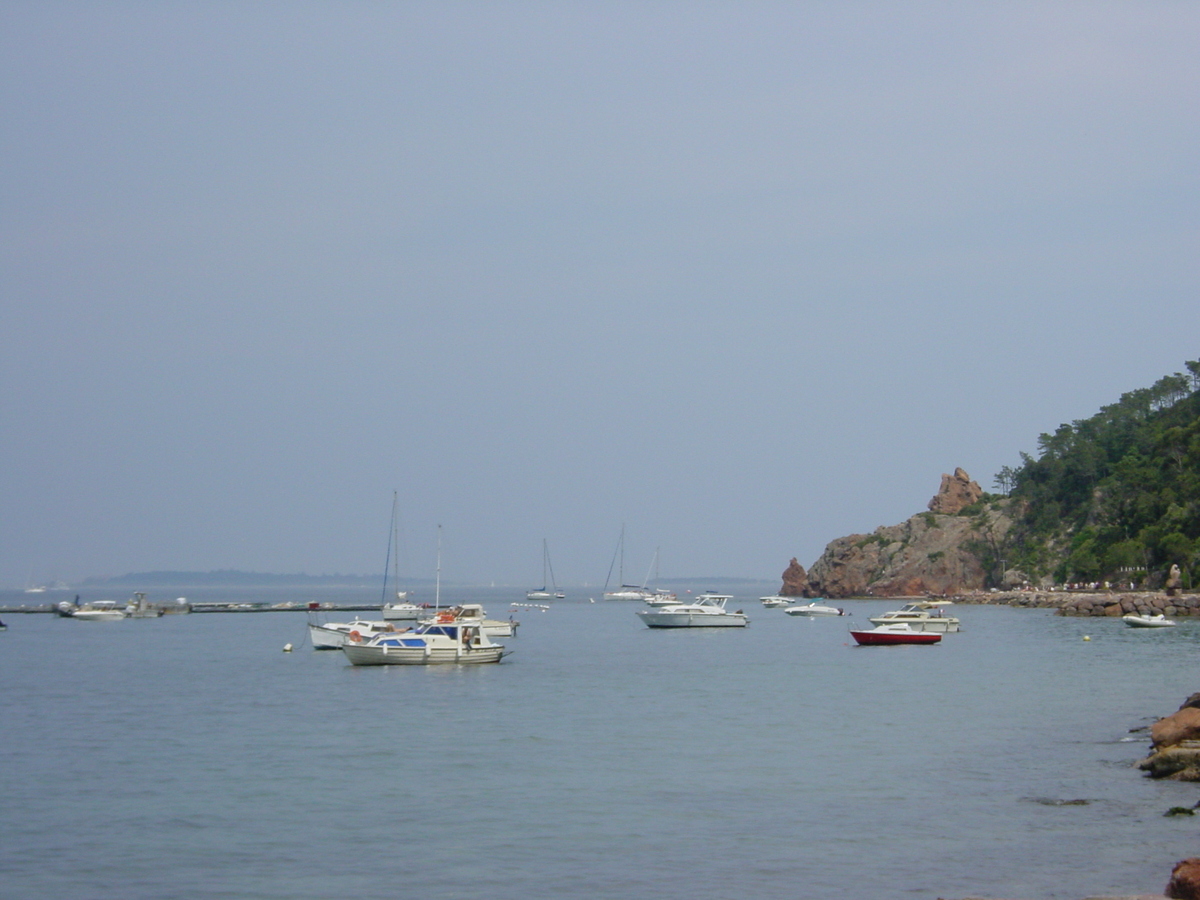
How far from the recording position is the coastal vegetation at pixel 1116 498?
414 feet

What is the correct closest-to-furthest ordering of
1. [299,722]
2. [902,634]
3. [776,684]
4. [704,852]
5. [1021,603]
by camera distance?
[704,852]
[299,722]
[776,684]
[902,634]
[1021,603]

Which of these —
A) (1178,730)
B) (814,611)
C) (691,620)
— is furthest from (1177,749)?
(814,611)

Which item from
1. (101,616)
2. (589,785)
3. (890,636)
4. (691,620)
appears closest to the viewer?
(589,785)

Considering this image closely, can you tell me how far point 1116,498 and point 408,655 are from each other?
4499 inches

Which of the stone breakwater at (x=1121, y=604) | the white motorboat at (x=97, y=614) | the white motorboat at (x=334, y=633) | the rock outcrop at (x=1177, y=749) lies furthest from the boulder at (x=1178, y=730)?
the white motorboat at (x=97, y=614)

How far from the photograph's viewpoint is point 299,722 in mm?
41250

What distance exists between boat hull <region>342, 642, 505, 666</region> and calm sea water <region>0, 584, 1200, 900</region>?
34.2 inches

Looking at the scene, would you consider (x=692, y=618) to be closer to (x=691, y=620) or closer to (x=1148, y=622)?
(x=691, y=620)

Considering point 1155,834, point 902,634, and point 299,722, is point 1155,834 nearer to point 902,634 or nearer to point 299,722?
point 299,722

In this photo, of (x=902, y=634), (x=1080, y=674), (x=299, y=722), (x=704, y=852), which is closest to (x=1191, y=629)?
(x=902, y=634)

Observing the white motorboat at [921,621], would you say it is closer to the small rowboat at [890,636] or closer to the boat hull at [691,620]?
the small rowboat at [890,636]

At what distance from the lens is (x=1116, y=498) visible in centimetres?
14925

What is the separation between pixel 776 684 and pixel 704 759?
23.6 meters

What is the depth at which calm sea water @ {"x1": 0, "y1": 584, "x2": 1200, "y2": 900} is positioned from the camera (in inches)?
805
